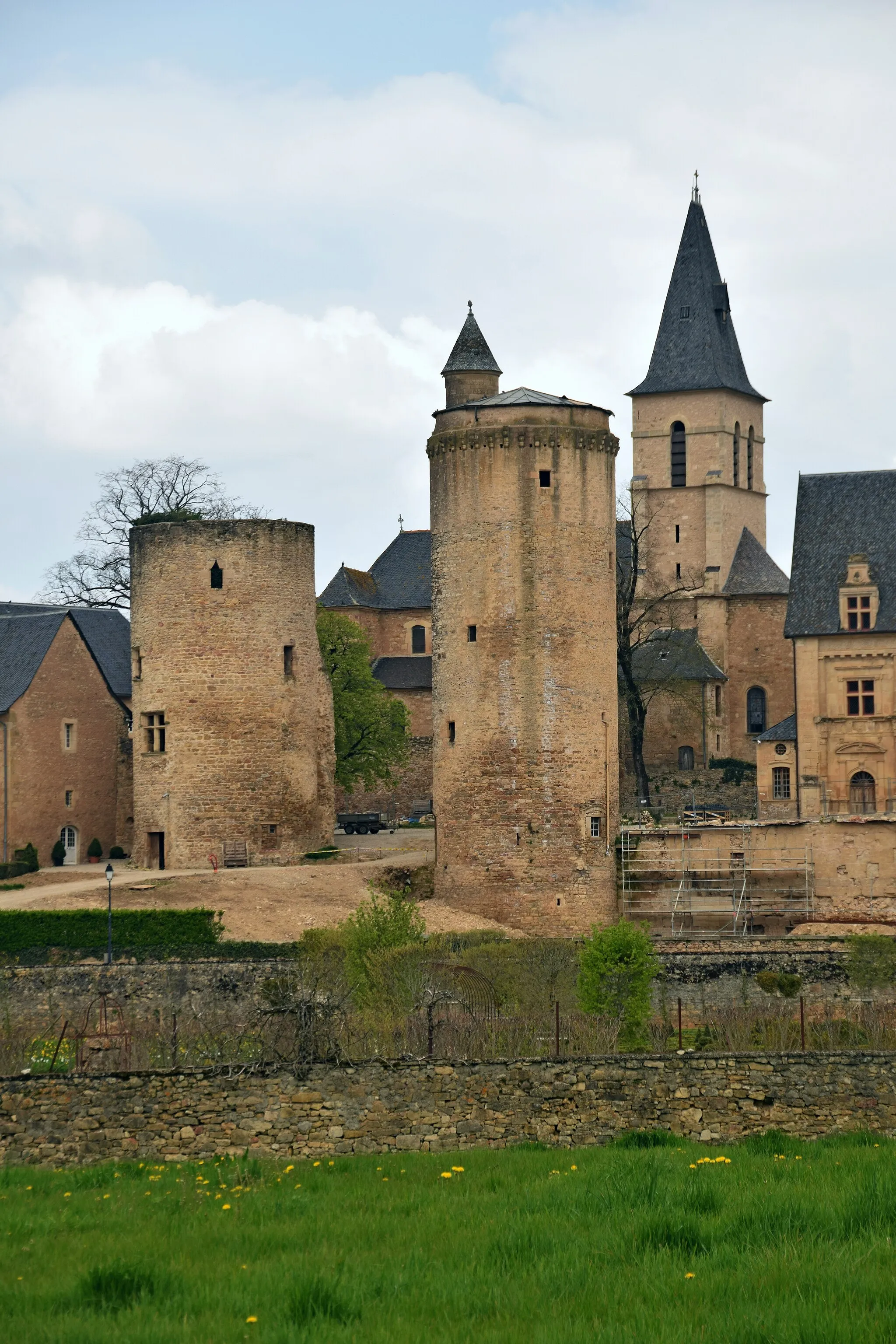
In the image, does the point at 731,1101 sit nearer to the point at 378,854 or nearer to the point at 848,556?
the point at 378,854

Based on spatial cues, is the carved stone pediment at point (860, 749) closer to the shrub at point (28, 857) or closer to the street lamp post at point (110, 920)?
the shrub at point (28, 857)

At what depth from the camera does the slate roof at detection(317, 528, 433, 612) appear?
72750mm

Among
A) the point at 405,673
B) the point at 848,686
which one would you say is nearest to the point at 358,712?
the point at 848,686

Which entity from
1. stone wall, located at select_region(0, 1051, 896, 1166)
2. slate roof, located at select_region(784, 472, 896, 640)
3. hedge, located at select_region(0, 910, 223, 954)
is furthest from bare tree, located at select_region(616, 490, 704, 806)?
stone wall, located at select_region(0, 1051, 896, 1166)

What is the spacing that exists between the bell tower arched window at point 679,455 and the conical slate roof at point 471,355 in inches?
690

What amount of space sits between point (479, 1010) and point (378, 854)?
17.7m

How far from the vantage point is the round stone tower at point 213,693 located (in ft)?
145

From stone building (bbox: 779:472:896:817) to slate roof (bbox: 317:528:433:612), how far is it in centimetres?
2232

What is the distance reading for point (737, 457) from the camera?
76812mm

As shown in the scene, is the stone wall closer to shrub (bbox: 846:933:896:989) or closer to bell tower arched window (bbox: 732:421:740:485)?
shrub (bbox: 846:933:896:989)

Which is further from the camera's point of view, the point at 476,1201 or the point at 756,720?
the point at 756,720

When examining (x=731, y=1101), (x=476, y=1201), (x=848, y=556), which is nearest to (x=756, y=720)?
(x=848, y=556)

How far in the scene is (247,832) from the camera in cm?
4444

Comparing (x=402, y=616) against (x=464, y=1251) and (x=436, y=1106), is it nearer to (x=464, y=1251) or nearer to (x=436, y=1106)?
(x=436, y=1106)
